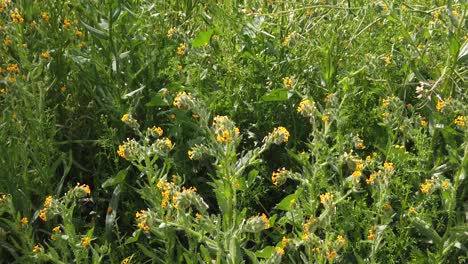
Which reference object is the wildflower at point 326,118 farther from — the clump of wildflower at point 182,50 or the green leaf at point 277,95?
the clump of wildflower at point 182,50

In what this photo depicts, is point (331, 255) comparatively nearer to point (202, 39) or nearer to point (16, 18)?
point (202, 39)

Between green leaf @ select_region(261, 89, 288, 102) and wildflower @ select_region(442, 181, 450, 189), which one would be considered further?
green leaf @ select_region(261, 89, 288, 102)

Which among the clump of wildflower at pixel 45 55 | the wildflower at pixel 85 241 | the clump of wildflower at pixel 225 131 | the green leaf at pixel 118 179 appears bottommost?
the green leaf at pixel 118 179

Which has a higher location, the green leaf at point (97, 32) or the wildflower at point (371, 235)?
the green leaf at point (97, 32)

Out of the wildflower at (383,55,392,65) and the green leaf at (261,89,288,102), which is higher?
the wildflower at (383,55,392,65)

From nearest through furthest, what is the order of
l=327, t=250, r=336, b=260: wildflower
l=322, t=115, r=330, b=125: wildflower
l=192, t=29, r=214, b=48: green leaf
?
l=327, t=250, r=336, b=260: wildflower, l=322, t=115, r=330, b=125: wildflower, l=192, t=29, r=214, b=48: green leaf

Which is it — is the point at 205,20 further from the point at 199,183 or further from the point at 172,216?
the point at 172,216

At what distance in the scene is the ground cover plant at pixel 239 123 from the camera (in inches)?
93.9

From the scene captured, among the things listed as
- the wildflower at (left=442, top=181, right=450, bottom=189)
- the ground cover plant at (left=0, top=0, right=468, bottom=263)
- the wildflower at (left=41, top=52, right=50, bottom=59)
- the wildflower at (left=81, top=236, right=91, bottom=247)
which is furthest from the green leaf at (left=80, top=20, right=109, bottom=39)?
the wildflower at (left=442, top=181, right=450, bottom=189)

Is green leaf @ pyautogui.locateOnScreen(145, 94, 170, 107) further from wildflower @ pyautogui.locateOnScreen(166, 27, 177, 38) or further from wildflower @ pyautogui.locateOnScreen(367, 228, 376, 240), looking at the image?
wildflower @ pyautogui.locateOnScreen(367, 228, 376, 240)

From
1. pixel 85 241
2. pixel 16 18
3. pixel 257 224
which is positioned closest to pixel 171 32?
pixel 16 18

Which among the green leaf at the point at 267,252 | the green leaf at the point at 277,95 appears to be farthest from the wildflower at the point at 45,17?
the green leaf at the point at 267,252

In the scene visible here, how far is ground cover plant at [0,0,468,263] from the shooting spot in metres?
2.38

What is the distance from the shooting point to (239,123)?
2.92 meters
